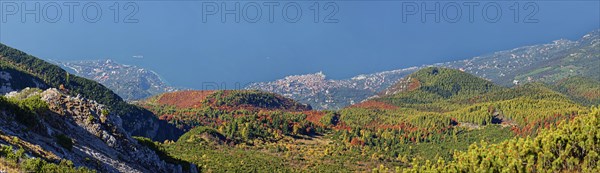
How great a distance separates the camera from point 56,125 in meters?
31.2

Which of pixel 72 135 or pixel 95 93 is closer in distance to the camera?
pixel 72 135

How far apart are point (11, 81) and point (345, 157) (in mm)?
71104

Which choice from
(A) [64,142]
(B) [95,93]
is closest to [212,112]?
(B) [95,93]

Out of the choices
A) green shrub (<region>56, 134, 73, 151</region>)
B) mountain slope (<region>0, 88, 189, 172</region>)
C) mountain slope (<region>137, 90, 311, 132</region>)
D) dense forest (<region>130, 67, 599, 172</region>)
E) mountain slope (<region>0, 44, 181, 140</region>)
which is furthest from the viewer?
mountain slope (<region>137, 90, 311, 132</region>)

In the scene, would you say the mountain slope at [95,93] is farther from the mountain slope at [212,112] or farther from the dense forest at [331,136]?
the mountain slope at [212,112]

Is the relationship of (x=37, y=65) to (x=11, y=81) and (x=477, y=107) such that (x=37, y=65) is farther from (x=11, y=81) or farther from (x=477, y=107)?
(x=477, y=107)

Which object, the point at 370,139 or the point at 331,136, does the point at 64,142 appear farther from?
the point at 370,139

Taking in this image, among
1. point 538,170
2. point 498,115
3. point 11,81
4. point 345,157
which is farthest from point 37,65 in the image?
point 498,115

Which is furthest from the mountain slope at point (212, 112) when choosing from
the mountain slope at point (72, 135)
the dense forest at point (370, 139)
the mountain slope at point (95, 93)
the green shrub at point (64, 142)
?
the green shrub at point (64, 142)

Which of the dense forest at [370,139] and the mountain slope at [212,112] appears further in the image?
the mountain slope at [212,112]

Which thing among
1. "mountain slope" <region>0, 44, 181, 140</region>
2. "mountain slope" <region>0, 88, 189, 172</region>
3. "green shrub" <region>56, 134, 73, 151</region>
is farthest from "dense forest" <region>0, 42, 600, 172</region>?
"mountain slope" <region>0, 44, 181, 140</region>

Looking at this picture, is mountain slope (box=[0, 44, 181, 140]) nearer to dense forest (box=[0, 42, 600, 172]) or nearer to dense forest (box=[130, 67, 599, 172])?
dense forest (box=[0, 42, 600, 172])

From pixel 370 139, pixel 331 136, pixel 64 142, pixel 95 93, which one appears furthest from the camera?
pixel 95 93

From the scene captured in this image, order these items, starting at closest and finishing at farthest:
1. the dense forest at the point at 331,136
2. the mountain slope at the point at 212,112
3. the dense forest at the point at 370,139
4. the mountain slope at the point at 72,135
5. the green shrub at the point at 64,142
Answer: the dense forest at the point at 331,136 → the dense forest at the point at 370,139 → the mountain slope at the point at 72,135 → the green shrub at the point at 64,142 → the mountain slope at the point at 212,112
